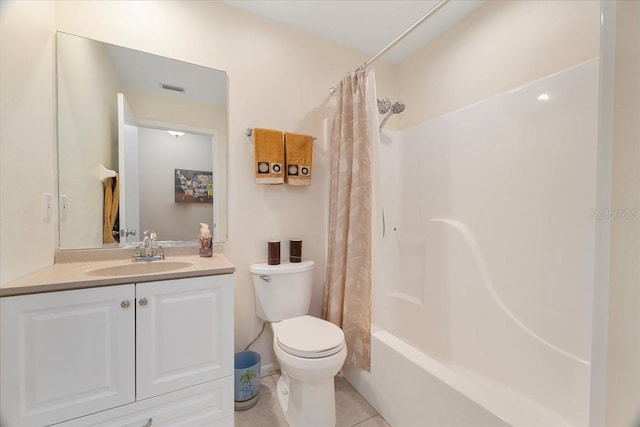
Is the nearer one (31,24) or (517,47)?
(31,24)

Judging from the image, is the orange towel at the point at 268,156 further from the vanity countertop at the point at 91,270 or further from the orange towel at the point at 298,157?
the vanity countertop at the point at 91,270

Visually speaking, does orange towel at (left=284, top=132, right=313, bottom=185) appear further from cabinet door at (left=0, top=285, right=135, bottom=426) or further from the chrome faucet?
cabinet door at (left=0, top=285, right=135, bottom=426)

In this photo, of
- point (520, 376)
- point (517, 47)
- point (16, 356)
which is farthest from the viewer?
point (517, 47)

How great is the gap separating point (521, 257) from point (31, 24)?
256cm

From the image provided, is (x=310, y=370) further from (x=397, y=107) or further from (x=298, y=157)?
(x=397, y=107)

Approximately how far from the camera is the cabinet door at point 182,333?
106 cm

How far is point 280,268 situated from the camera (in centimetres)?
166

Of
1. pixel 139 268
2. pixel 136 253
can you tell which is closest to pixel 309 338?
pixel 139 268

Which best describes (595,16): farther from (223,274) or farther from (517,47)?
(223,274)

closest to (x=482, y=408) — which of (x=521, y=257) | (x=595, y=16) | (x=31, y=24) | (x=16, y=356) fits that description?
(x=521, y=257)

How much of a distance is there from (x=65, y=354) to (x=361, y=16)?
2.41 m

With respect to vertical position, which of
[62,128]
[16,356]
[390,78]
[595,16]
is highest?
[390,78]

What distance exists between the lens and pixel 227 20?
1.71 m

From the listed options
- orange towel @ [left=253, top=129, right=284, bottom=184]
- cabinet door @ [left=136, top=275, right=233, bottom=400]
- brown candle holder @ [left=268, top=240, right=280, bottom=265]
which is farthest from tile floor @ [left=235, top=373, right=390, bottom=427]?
orange towel @ [left=253, top=129, right=284, bottom=184]
